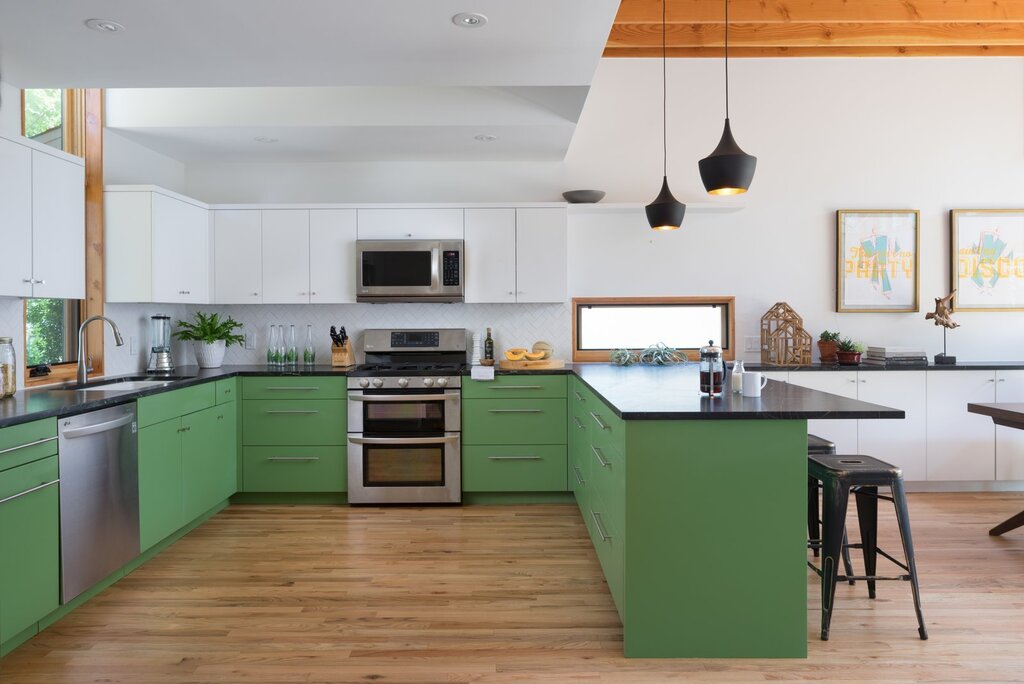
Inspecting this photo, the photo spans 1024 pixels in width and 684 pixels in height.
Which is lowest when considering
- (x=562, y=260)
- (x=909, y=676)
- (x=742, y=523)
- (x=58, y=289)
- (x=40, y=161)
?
(x=909, y=676)

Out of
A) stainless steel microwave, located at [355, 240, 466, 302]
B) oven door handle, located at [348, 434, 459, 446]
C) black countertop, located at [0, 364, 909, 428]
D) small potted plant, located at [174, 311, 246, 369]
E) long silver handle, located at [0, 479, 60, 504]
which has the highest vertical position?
stainless steel microwave, located at [355, 240, 466, 302]

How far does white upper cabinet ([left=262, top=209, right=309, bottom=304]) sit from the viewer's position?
14.8 ft

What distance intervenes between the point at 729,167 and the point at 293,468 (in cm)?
325

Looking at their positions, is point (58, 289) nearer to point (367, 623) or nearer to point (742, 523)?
point (367, 623)

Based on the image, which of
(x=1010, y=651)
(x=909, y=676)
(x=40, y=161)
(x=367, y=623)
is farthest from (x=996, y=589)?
(x=40, y=161)

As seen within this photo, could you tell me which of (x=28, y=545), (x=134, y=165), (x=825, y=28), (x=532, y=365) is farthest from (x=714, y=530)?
(x=134, y=165)

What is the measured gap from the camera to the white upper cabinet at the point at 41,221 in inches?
112

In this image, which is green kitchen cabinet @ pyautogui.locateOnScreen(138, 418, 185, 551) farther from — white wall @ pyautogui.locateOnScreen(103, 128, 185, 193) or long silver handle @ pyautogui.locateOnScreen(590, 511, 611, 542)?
long silver handle @ pyautogui.locateOnScreen(590, 511, 611, 542)

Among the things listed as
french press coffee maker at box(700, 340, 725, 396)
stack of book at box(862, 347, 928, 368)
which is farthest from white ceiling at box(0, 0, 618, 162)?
stack of book at box(862, 347, 928, 368)

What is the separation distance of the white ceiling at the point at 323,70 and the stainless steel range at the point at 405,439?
1.62 m

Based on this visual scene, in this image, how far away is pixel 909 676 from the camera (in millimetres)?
2188

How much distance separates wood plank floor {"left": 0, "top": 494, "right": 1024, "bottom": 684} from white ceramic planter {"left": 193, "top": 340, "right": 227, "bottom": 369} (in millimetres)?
1272

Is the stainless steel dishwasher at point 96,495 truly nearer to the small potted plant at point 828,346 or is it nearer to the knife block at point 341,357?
the knife block at point 341,357

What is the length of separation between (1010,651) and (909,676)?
1.61 ft
